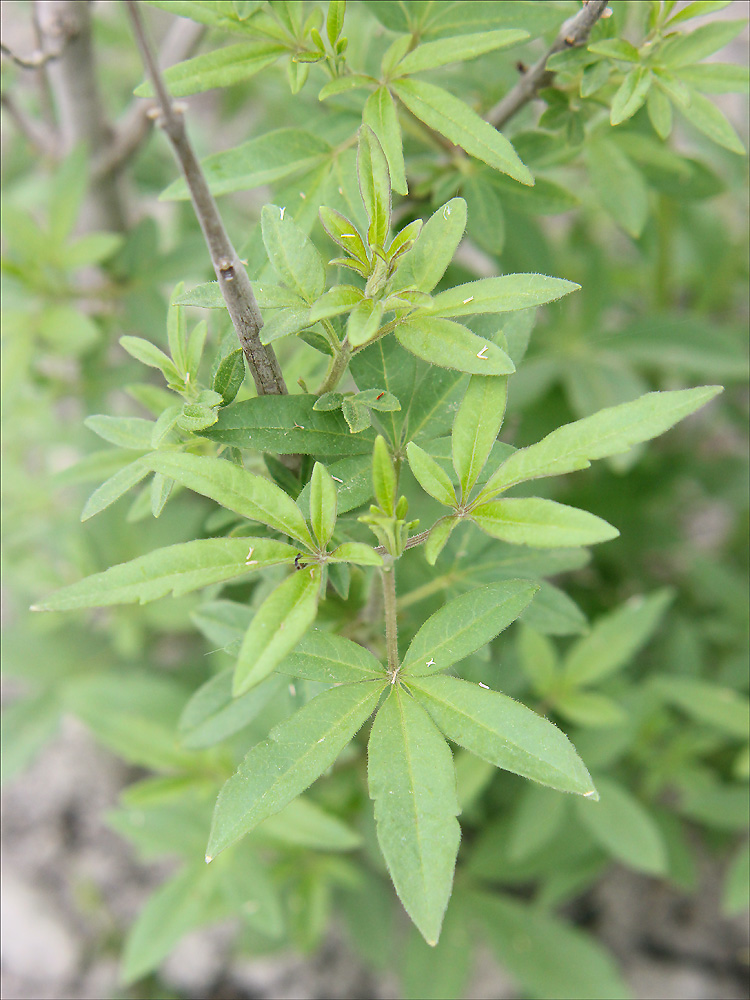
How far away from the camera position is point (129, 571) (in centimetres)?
76

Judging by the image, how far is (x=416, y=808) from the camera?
2.61ft

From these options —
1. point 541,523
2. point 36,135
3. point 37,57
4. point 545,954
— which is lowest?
point 545,954

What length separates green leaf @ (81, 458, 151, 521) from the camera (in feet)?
2.80

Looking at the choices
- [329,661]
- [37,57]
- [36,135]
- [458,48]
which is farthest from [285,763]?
[36,135]

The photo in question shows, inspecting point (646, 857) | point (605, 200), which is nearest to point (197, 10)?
point (605, 200)

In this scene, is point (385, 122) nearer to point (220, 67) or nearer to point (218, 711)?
point (220, 67)

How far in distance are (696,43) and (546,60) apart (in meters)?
0.22

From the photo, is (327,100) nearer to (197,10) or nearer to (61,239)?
(197,10)

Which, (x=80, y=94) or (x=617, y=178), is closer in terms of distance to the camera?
(x=617, y=178)

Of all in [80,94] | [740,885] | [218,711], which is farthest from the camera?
[80,94]

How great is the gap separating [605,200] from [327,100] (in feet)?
1.81

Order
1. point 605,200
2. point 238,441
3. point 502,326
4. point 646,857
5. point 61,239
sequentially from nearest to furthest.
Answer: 1. point 238,441
2. point 502,326
3. point 605,200
4. point 646,857
5. point 61,239

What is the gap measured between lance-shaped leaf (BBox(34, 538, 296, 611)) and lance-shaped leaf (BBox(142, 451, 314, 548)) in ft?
0.17

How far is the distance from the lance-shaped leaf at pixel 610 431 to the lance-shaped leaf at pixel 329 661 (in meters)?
0.27
